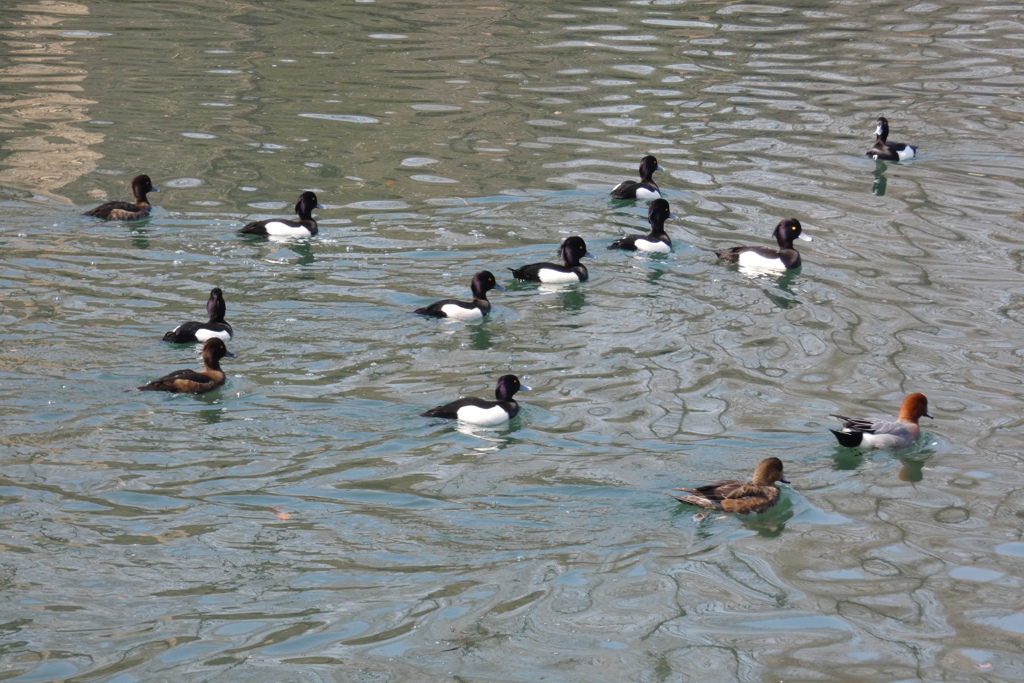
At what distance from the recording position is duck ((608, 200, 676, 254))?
48.3ft

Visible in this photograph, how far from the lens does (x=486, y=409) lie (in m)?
10.2

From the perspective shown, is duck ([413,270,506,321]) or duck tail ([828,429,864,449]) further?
duck ([413,270,506,321])

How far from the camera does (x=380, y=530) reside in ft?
28.0

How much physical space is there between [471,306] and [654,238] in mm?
3168

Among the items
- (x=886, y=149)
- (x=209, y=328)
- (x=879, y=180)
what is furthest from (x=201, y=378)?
(x=886, y=149)

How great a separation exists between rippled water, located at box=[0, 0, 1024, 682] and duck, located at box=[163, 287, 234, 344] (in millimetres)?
221

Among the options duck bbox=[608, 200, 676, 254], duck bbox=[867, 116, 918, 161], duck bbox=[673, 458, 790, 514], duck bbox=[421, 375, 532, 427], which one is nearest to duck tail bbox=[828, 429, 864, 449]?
duck bbox=[673, 458, 790, 514]

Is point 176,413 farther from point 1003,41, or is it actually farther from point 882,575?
point 1003,41

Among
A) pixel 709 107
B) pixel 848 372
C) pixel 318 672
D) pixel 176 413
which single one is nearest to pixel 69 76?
pixel 709 107

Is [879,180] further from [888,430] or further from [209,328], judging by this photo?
[209,328]

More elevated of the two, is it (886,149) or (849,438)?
(886,149)

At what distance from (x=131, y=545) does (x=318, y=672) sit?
1913 mm

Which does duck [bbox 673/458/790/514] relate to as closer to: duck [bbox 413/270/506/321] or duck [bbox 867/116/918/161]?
duck [bbox 413/270/506/321]

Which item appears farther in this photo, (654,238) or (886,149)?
(886,149)
